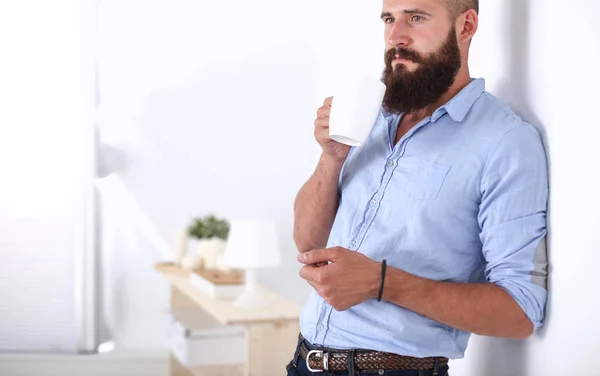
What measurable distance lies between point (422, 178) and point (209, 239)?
2416 mm

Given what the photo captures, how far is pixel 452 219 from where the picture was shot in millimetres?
1157

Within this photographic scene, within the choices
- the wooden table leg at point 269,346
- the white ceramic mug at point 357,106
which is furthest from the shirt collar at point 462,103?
the wooden table leg at point 269,346

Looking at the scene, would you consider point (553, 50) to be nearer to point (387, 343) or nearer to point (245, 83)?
point (387, 343)

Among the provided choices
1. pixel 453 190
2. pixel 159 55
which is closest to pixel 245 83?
pixel 159 55

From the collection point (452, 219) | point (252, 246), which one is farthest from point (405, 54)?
point (252, 246)

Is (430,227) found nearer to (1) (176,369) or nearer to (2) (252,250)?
(2) (252,250)

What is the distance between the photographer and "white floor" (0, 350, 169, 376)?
3.73 m

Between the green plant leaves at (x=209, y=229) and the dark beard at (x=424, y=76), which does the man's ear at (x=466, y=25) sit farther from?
the green plant leaves at (x=209, y=229)

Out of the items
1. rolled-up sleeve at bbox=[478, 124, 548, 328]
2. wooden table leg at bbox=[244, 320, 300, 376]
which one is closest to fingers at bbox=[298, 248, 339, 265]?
rolled-up sleeve at bbox=[478, 124, 548, 328]

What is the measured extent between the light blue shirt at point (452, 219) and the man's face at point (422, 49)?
4cm

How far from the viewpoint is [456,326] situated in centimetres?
111

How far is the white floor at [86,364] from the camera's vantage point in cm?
373

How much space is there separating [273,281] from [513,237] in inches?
112

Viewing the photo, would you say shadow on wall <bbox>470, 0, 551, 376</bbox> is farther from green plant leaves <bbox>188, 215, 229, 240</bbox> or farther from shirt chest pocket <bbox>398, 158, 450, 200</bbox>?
green plant leaves <bbox>188, 215, 229, 240</bbox>
